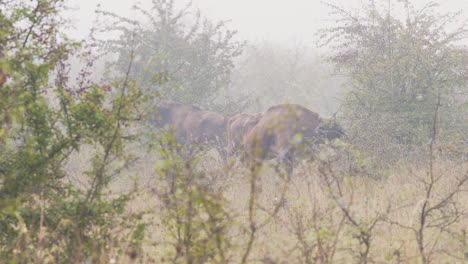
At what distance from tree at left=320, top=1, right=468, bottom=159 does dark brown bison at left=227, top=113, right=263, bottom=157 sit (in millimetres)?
2177

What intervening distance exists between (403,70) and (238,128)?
378 centimetres

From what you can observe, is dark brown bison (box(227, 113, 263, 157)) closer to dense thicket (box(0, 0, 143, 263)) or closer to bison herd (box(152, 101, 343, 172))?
bison herd (box(152, 101, 343, 172))

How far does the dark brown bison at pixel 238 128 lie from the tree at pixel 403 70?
218 cm

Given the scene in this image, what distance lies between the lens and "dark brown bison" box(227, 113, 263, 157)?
36.2 feet

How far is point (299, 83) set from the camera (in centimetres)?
2312

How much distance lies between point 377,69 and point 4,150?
326 inches

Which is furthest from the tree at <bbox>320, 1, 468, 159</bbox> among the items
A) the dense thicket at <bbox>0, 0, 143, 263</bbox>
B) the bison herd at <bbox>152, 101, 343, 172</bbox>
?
the dense thicket at <bbox>0, 0, 143, 263</bbox>

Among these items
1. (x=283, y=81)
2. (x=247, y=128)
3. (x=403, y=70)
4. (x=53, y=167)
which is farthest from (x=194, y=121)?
(x=283, y=81)

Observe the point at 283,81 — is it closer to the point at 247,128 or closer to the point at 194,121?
the point at 194,121

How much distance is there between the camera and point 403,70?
33.8ft

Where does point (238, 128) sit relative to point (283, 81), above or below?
below

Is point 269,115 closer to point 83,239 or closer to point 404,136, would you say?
point 404,136

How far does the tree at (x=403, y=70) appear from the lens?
10070 millimetres

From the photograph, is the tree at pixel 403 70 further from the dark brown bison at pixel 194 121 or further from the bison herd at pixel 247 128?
the dark brown bison at pixel 194 121
